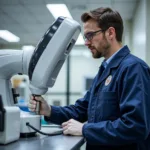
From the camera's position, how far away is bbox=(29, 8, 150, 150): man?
1072mm

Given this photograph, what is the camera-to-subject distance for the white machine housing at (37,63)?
1096 mm

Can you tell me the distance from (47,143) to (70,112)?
1.18ft

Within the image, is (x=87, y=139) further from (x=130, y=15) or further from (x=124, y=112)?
(x=130, y=15)

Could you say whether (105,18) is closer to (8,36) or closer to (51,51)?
(51,51)

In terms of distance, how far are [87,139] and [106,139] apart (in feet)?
0.26

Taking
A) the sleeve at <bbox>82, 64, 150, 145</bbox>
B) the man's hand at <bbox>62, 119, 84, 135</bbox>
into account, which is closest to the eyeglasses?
the sleeve at <bbox>82, 64, 150, 145</bbox>

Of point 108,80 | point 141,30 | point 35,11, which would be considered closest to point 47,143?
point 108,80

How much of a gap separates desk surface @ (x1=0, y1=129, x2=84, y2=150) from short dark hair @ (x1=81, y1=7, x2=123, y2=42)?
1.72 feet

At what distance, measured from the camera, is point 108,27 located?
132 centimetres

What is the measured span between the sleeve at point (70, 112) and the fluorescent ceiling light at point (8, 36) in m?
5.80

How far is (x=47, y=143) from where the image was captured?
1058mm

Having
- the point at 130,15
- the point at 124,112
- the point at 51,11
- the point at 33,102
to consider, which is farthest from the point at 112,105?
the point at 130,15

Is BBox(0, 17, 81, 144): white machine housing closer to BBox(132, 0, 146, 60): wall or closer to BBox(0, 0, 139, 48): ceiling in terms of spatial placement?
BBox(132, 0, 146, 60): wall

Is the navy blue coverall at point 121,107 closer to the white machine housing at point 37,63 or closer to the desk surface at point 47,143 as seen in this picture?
the desk surface at point 47,143
